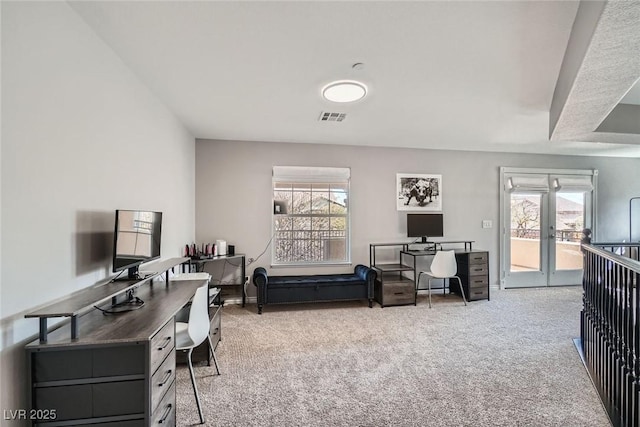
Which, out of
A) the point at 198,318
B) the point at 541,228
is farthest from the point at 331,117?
the point at 541,228

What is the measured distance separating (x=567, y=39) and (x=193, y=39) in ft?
8.28

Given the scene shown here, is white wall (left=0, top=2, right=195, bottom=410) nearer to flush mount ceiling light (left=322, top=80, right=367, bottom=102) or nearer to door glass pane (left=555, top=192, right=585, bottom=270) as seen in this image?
flush mount ceiling light (left=322, top=80, right=367, bottom=102)

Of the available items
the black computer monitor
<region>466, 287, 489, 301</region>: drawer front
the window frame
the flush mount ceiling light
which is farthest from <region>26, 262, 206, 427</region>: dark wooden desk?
<region>466, 287, 489, 301</region>: drawer front

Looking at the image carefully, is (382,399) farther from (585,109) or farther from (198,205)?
(198,205)

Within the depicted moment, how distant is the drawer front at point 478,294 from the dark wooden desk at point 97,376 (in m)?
4.53

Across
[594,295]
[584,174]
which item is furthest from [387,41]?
[584,174]

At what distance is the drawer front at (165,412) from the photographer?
1500mm

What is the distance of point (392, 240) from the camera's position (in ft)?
16.5

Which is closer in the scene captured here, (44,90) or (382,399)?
(44,90)

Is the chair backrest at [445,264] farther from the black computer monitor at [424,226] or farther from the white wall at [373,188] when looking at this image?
the white wall at [373,188]

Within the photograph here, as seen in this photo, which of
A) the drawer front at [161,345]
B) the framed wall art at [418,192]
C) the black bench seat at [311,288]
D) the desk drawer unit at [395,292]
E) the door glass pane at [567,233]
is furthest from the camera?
the door glass pane at [567,233]

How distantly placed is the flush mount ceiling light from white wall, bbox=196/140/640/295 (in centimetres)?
195

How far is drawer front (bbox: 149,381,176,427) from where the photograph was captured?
1.50 metres

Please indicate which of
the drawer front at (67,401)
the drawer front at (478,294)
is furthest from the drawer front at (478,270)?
the drawer front at (67,401)
